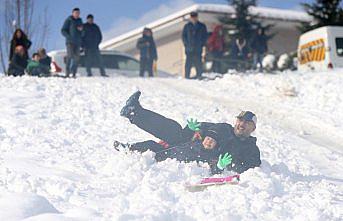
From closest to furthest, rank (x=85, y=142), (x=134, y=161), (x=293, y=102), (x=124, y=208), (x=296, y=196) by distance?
(x=124, y=208)
(x=296, y=196)
(x=134, y=161)
(x=85, y=142)
(x=293, y=102)

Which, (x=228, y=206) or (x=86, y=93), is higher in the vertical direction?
(x=86, y=93)

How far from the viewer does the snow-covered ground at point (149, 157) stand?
4254mm

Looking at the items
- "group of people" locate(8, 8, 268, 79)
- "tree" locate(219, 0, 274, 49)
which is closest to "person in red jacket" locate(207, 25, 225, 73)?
"group of people" locate(8, 8, 268, 79)

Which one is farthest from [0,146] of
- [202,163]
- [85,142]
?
[202,163]

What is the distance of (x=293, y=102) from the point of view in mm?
11953

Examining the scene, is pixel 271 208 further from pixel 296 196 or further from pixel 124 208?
pixel 124 208

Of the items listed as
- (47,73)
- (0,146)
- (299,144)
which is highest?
(47,73)

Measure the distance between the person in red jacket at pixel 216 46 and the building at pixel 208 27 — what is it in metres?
7.30

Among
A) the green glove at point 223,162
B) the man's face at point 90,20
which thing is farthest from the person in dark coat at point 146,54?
the green glove at point 223,162

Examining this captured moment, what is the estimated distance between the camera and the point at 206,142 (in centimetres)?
618

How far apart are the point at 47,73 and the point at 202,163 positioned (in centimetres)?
949

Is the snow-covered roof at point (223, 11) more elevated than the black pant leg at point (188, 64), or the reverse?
the snow-covered roof at point (223, 11)

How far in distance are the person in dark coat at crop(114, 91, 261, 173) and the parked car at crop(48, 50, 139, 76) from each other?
977 centimetres

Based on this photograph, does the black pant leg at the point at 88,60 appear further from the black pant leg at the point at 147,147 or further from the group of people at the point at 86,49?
the black pant leg at the point at 147,147
